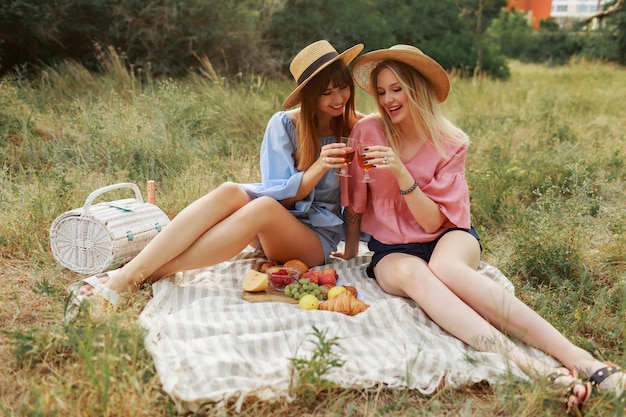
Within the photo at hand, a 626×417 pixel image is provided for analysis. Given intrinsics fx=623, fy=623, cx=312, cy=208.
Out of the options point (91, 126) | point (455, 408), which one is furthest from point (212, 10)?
point (455, 408)

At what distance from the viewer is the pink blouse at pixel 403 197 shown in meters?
3.34

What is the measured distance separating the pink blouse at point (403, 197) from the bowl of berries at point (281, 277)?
496mm

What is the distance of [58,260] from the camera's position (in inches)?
139

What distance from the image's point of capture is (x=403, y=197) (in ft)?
11.3

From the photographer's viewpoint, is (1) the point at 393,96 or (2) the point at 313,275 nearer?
(1) the point at 393,96

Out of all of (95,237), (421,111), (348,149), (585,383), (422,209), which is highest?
(421,111)

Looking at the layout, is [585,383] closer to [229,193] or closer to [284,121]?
[229,193]

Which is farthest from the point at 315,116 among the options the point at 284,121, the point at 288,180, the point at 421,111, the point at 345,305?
the point at 345,305

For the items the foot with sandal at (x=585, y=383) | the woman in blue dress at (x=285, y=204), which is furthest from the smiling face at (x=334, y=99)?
the foot with sandal at (x=585, y=383)

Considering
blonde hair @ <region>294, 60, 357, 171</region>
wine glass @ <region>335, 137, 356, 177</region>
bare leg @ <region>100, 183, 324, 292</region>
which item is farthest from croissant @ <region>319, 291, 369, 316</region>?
blonde hair @ <region>294, 60, 357, 171</region>

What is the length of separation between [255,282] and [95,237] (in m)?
0.94

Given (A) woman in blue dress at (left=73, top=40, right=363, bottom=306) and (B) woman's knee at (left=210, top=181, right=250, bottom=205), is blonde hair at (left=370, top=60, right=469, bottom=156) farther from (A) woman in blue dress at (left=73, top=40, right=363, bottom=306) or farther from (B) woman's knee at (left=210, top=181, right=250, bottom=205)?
(B) woman's knee at (left=210, top=181, right=250, bottom=205)

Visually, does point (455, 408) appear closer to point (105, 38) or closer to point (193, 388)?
point (193, 388)

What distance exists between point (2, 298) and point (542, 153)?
14.9ft
